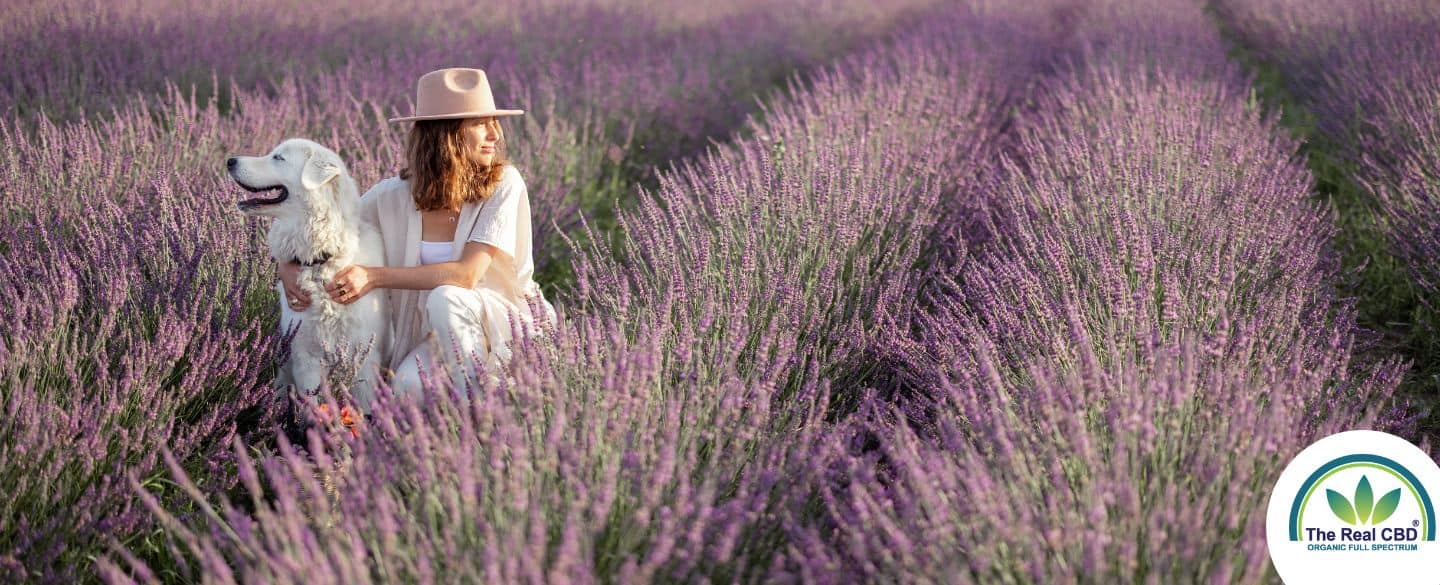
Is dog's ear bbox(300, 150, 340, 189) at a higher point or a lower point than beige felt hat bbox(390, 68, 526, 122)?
lower

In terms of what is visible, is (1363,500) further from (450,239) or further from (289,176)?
(289,176)

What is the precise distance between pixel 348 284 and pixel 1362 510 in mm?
2047

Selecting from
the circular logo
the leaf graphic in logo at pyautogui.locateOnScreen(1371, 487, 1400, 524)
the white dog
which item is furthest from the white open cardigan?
the leaf graphic in logo at pyautogui.locateOnScreen(1371, 487, 1400, 524)

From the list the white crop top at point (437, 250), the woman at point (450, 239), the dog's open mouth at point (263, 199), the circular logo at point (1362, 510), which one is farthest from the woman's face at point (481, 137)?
the circular logo at point (1362, 510)

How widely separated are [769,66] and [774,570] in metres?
7.04

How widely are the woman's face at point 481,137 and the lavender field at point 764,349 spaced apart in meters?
0.38

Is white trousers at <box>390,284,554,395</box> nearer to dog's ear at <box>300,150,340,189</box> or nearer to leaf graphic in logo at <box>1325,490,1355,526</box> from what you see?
dog's ear at <box>300,150,340,189</box>

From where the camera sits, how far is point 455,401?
193cm

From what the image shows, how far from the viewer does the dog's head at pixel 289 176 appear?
2324 mm

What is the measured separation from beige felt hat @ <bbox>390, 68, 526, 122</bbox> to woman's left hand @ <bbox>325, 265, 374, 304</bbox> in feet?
1.31

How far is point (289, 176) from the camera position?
7.64 feet

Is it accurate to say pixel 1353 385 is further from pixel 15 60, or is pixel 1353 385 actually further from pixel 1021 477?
pixel 15 60

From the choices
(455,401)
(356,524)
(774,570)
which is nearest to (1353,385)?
(774,570)

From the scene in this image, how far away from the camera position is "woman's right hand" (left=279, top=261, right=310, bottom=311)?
2396 mm
